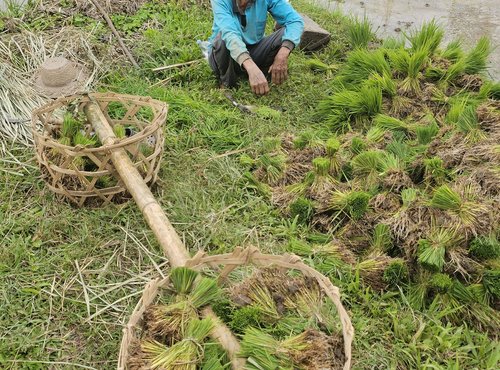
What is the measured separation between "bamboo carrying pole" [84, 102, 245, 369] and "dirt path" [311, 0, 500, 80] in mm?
2737

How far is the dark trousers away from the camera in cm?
366

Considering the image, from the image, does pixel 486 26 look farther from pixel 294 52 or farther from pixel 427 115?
pixel 427 115

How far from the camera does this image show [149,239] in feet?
8.39

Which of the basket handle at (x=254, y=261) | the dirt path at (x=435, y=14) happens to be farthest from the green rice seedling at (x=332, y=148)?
the dirt path at (x=435, y=14)

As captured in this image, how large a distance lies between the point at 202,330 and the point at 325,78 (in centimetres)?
264

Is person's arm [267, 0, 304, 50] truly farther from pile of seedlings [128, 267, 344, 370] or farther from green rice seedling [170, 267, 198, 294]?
green rice seedling [170, 267, 198, 294]

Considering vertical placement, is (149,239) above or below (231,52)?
below

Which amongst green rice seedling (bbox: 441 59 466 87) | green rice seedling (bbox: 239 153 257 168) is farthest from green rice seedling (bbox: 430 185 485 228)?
green rice seedling (bbox: 441 59 466 87)

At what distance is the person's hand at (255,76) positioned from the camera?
3.47 m

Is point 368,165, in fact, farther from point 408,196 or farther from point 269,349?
point 269,349

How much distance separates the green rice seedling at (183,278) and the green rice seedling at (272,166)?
1.18 metres

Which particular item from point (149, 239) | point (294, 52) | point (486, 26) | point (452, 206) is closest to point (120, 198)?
point (149, 239)

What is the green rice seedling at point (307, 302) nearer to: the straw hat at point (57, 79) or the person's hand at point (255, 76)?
the person's hand at point (255, 76)

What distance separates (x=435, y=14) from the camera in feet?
16.3
